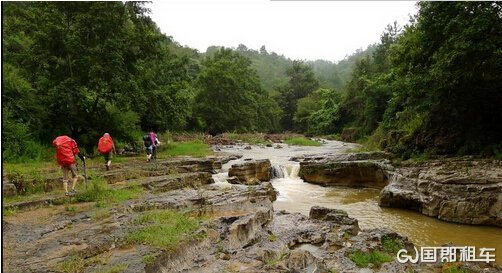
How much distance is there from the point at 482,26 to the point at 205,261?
36.2 ft

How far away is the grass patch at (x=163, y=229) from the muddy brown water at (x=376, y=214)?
5488 mm

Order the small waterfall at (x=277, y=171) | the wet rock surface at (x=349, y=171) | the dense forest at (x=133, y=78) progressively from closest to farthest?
the dense forest at (x=133, y=78) < the wet rock surface at (x=349, y=171) < the small waterfall at (x=277, y=171)

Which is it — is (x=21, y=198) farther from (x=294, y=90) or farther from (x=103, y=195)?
(x=294, y=90)

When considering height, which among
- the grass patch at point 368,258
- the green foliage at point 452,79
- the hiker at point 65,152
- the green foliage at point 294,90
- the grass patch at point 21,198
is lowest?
the grass patch at point 368,258

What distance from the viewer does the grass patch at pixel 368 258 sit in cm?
657

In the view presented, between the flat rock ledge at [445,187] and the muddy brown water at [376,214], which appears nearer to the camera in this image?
the muddy brown water at [376,214]

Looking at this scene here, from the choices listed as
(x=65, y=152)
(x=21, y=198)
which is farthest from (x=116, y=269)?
(x=21, y=198)

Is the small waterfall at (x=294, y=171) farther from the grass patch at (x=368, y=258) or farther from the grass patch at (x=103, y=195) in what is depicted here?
the grass patch at (x=368, y=258)

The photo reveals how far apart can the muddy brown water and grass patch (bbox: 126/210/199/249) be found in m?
5.49

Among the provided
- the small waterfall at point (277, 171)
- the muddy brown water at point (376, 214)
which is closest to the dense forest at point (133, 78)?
the muddy brown water at point (376, 214)

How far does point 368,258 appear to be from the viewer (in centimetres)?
671

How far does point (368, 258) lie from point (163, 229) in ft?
12.6

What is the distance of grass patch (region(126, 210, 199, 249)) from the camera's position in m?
6.18

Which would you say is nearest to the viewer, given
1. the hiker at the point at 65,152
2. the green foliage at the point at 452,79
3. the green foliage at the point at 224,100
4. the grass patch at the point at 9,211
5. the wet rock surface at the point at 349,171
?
the grass patch at the point at 9,211
